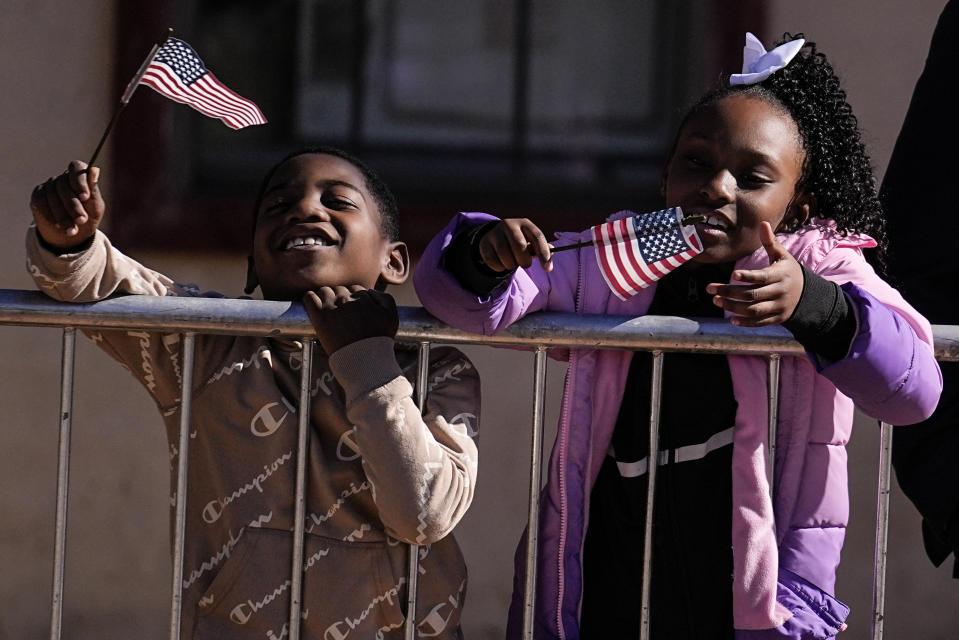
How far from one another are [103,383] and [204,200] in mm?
726

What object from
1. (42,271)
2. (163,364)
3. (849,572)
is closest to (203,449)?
(163,364)

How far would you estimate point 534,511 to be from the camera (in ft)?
9.64

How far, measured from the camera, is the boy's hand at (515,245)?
259 cm

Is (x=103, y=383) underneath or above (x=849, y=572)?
above

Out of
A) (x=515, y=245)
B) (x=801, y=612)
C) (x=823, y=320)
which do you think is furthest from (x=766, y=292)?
(x=801, y=612)

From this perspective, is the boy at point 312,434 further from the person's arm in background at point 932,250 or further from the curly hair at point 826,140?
the person's arm in background at point 932,250

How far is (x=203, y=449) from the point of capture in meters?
3.02

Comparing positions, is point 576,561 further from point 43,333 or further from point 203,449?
point 43,333

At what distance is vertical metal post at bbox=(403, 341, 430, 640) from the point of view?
2.90 metres

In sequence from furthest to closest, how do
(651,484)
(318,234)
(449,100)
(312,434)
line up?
1. (449,100)
2. (318,234)
3. (312,434)
4. (651,484)

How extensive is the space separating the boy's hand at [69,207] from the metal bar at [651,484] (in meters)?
1.09

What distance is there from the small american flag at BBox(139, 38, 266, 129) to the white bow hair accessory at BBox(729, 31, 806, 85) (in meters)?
1.01

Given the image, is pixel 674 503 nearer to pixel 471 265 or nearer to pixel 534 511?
pixel 534 511

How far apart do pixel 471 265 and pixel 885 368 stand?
76 cm
